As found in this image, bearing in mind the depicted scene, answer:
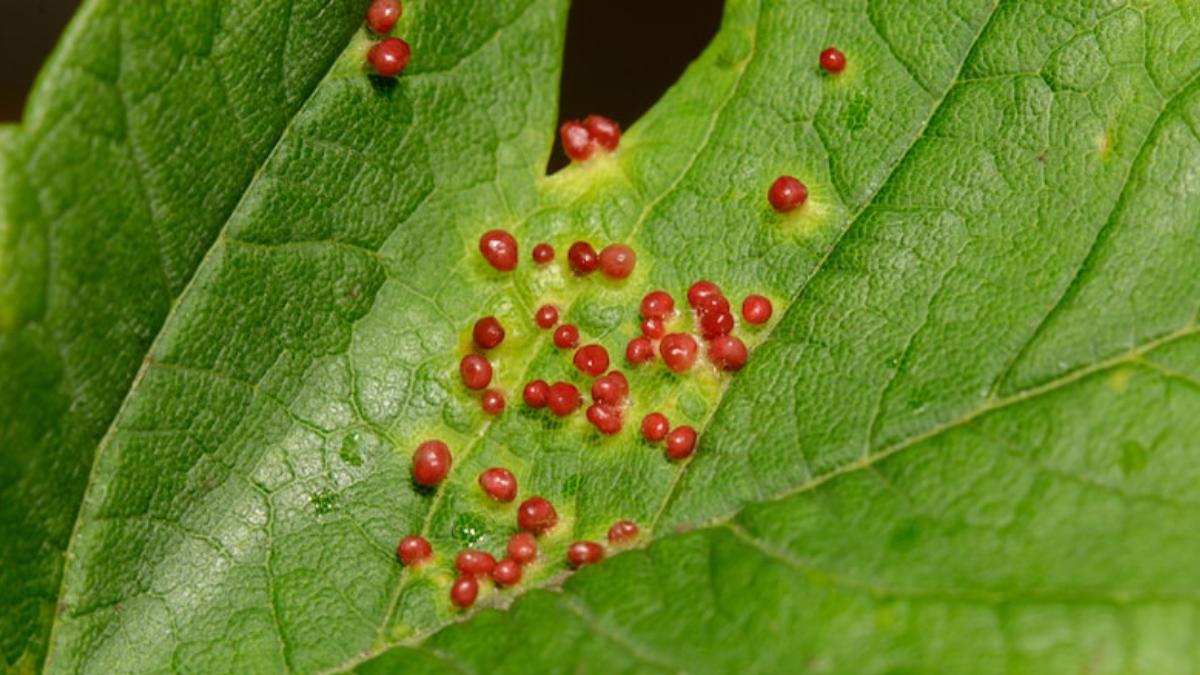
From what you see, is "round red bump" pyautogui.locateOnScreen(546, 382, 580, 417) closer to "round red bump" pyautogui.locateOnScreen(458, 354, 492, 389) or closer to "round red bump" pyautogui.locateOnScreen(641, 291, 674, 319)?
"round red bump" pyautogui.locateOnScreen(458, 354, 492, 389)

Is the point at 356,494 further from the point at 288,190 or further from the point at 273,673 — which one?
the point at 288,190

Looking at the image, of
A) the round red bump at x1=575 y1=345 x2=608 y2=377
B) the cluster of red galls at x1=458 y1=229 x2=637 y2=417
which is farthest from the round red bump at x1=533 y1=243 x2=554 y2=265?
the round red bump at x1=575 y1=345 x2=608 y2=377

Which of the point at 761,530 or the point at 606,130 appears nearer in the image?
the point at 761,530

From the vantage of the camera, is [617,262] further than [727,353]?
Yes

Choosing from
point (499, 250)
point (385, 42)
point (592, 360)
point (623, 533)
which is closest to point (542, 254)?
point (499, 250)

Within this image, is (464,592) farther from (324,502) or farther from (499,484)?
(324,502)

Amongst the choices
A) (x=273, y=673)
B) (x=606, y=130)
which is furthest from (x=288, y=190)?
(x=273, y=673)
